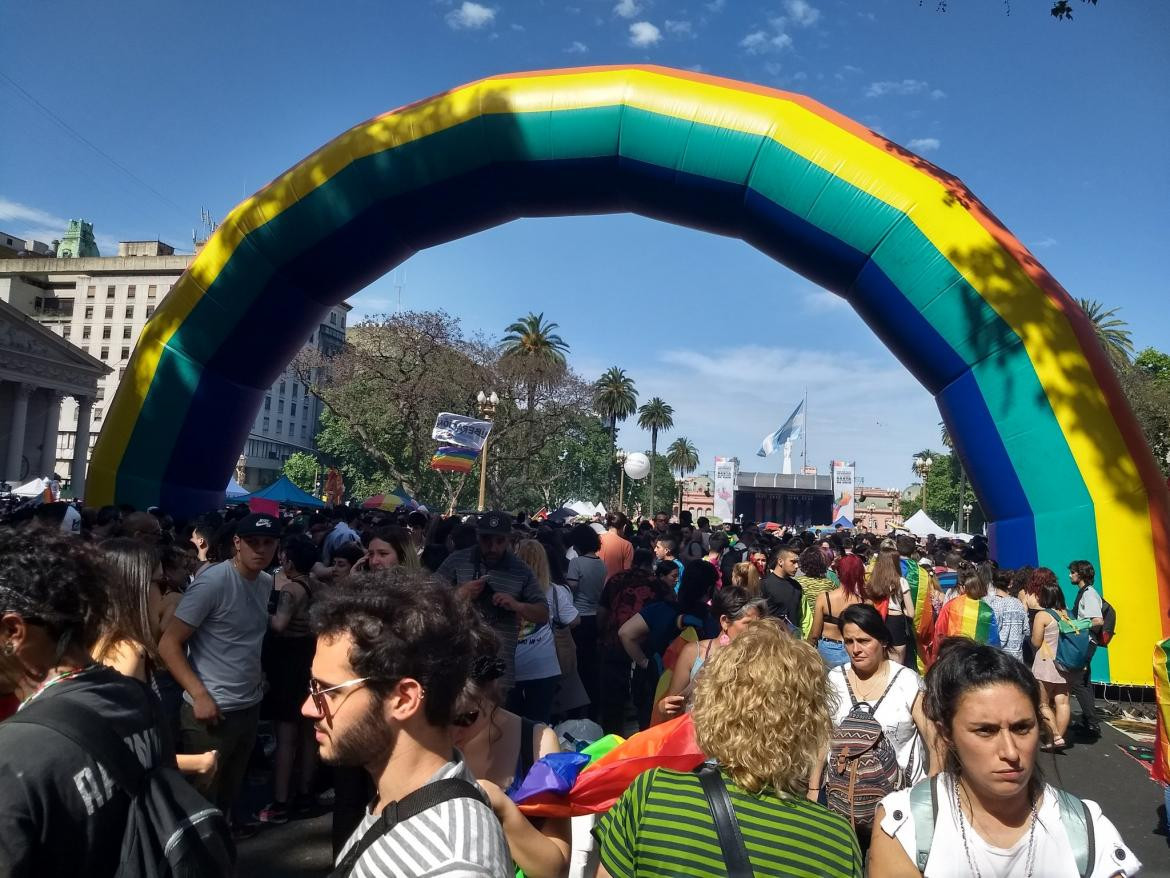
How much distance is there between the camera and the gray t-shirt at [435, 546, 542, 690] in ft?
15.8

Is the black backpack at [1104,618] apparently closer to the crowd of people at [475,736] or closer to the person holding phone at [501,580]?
the crowd of people at [475,736]

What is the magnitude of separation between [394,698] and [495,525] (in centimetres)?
345

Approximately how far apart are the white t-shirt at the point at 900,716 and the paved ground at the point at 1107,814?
52 cm

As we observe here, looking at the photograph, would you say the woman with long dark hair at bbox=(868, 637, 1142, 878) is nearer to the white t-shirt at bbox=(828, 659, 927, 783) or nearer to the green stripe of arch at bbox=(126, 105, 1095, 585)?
the white t-shirt at bbox=(828, 659, 927, 783)

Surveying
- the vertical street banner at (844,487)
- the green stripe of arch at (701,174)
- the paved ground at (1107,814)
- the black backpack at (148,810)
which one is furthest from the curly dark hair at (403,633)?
the vertical street banner at (844,487)

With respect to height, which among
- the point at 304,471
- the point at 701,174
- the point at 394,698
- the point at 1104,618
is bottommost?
the point at 1104,618

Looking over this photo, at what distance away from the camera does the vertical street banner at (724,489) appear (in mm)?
31078

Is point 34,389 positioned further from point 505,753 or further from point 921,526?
point 505,753

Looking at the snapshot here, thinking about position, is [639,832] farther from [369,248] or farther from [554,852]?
[369,248]

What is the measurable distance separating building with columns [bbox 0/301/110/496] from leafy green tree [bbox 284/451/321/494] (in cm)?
1691

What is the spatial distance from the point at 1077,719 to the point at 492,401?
16335 mm

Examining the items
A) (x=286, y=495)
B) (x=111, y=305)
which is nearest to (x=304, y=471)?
(x=111, y=305)

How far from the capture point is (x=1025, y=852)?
2.03 meters

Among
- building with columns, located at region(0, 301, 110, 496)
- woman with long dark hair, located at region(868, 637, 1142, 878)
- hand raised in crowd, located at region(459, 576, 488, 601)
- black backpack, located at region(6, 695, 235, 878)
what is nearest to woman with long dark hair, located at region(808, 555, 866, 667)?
hand raised in crowd, located at region(459, 576, 488, 601)
